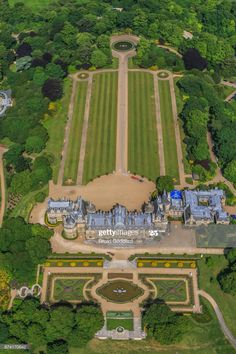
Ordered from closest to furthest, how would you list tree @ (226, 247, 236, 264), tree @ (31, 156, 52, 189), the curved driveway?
the curved driveway, tree @ (226, 247, 236, 264), tree @ (31, 156, 52, 189)

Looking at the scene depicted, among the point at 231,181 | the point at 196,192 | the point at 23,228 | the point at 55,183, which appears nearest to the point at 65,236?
the point at 23,228

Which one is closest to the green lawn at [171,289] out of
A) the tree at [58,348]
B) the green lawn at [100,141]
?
the tree at [58,348]

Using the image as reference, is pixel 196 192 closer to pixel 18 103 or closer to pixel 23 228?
pixel 23 228

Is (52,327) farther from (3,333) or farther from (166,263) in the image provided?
(166,263)

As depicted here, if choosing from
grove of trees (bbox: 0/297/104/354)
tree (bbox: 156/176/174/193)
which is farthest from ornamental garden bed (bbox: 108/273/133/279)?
tree (bbox: 156/176/174/193)

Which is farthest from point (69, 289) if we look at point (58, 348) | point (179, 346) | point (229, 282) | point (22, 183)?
point (229, 282)

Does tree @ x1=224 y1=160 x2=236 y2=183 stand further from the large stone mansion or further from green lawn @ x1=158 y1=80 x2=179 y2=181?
green lawn @ x1=158 y1=80 x2=179 y2=181
